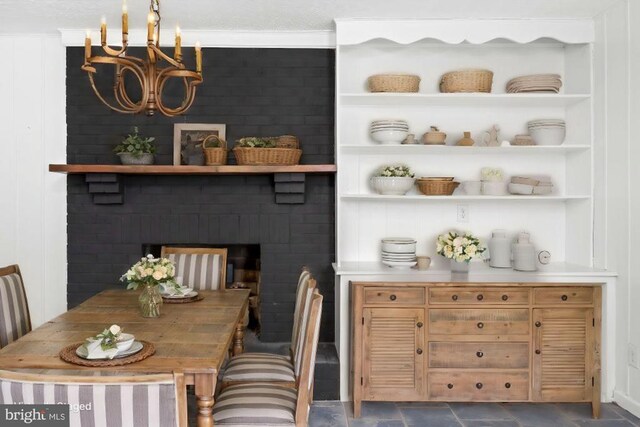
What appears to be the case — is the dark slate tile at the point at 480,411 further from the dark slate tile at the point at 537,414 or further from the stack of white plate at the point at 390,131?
the stack of white plate at the point at 390,131

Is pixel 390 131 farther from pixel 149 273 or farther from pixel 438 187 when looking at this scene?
pixel 149 273

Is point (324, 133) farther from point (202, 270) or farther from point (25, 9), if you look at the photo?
point (25, 9)

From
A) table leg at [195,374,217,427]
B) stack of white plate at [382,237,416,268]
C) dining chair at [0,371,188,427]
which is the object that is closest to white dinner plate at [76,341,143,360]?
table leg at [195,374,217,427]

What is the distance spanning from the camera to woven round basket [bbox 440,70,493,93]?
11.7 ft

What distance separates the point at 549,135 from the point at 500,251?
0.90 metres

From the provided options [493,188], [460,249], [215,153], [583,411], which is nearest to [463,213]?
[493,188]

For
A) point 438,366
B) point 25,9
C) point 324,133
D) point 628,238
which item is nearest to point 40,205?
point 25,9

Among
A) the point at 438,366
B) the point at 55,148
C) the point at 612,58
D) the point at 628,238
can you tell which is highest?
the point at 612,58

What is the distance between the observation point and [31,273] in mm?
3877

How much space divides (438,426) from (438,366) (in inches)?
13.6

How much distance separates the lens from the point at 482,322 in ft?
10.5

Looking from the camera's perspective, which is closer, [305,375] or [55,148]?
[305,375]

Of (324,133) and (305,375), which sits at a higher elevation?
(324,133)

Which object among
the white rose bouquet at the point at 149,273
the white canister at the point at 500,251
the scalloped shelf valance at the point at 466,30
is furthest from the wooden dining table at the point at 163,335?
the scalloped shelf valance at the point at 466,30
